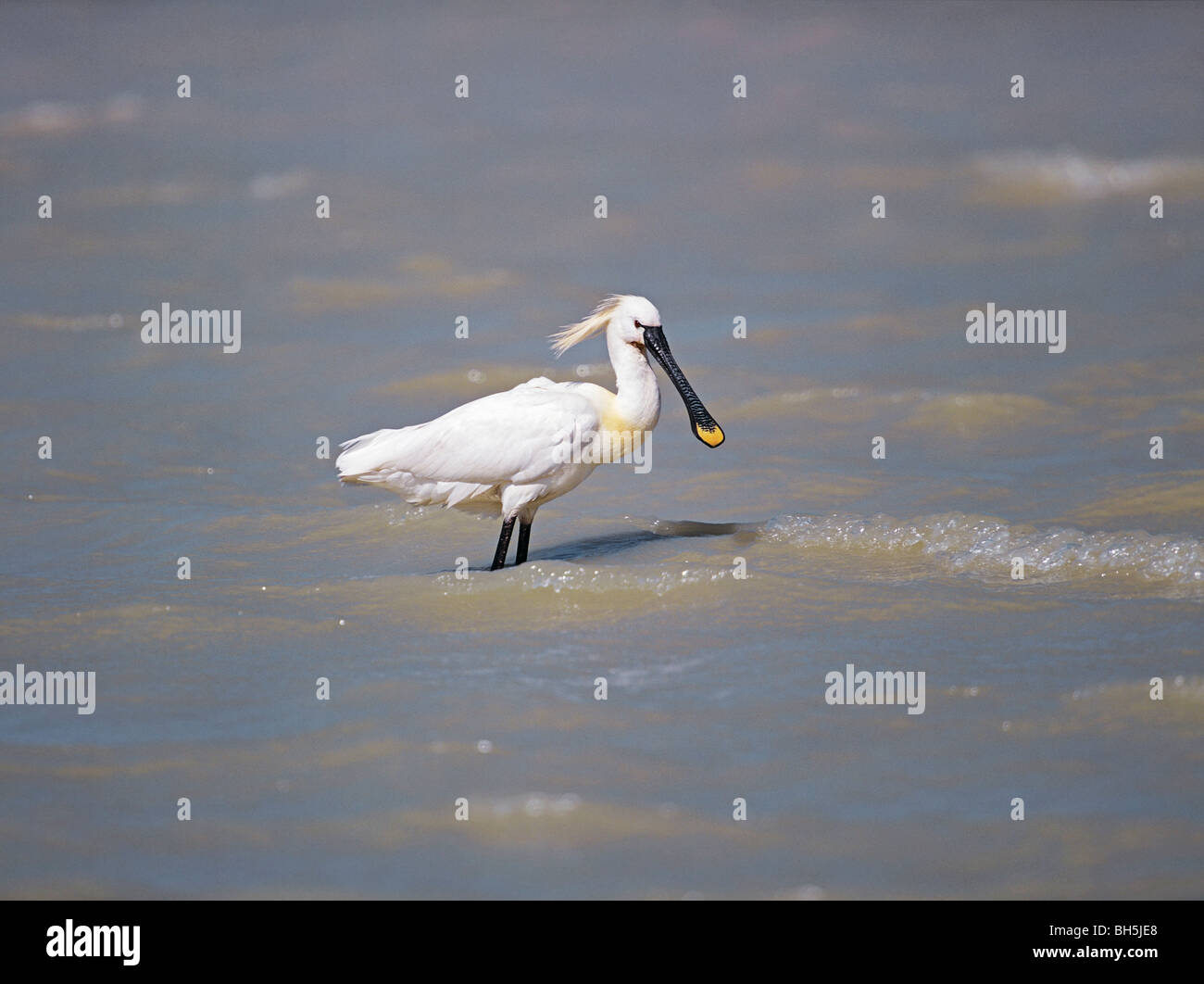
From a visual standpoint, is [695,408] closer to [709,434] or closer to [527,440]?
[709,434]

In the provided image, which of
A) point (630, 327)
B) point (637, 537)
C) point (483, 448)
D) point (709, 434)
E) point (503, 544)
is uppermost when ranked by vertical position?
point (630, 327)

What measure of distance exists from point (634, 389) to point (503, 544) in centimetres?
112

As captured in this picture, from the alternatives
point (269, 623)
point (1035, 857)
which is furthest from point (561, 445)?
point (1035, 857)

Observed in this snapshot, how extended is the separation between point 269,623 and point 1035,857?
4.15 meters

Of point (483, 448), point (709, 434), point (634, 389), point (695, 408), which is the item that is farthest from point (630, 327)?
point (483, 448)

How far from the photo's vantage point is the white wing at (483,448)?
313 inches

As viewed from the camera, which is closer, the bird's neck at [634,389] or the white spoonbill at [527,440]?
the white spoonbill at [527,440]

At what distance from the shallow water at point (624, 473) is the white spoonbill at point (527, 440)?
1.52 ft

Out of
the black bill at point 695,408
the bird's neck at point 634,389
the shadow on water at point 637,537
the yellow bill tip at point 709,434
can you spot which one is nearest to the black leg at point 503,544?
the shadow on water at point 637,537

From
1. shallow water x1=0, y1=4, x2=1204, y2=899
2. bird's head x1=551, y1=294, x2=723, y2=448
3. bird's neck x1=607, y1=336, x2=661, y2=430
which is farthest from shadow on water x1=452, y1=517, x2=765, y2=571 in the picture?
bird's head x1=551, y1=294, x2=723, y2=448

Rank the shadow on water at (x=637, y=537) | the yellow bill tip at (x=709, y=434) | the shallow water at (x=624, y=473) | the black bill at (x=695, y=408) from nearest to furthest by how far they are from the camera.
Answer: the shallow water at (x=624, y=473) < the black bill at (x=695, y=408) < the shadow on water at (x=637, y=537) < the yellow bill tip at (x=709, y=434)

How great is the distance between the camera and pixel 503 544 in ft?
27.0

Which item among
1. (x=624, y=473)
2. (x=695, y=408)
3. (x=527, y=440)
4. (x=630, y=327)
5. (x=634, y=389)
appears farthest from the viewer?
(x=624, y=473)

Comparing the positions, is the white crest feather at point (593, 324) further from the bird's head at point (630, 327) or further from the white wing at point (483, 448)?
the white wing at point (483, 448)
